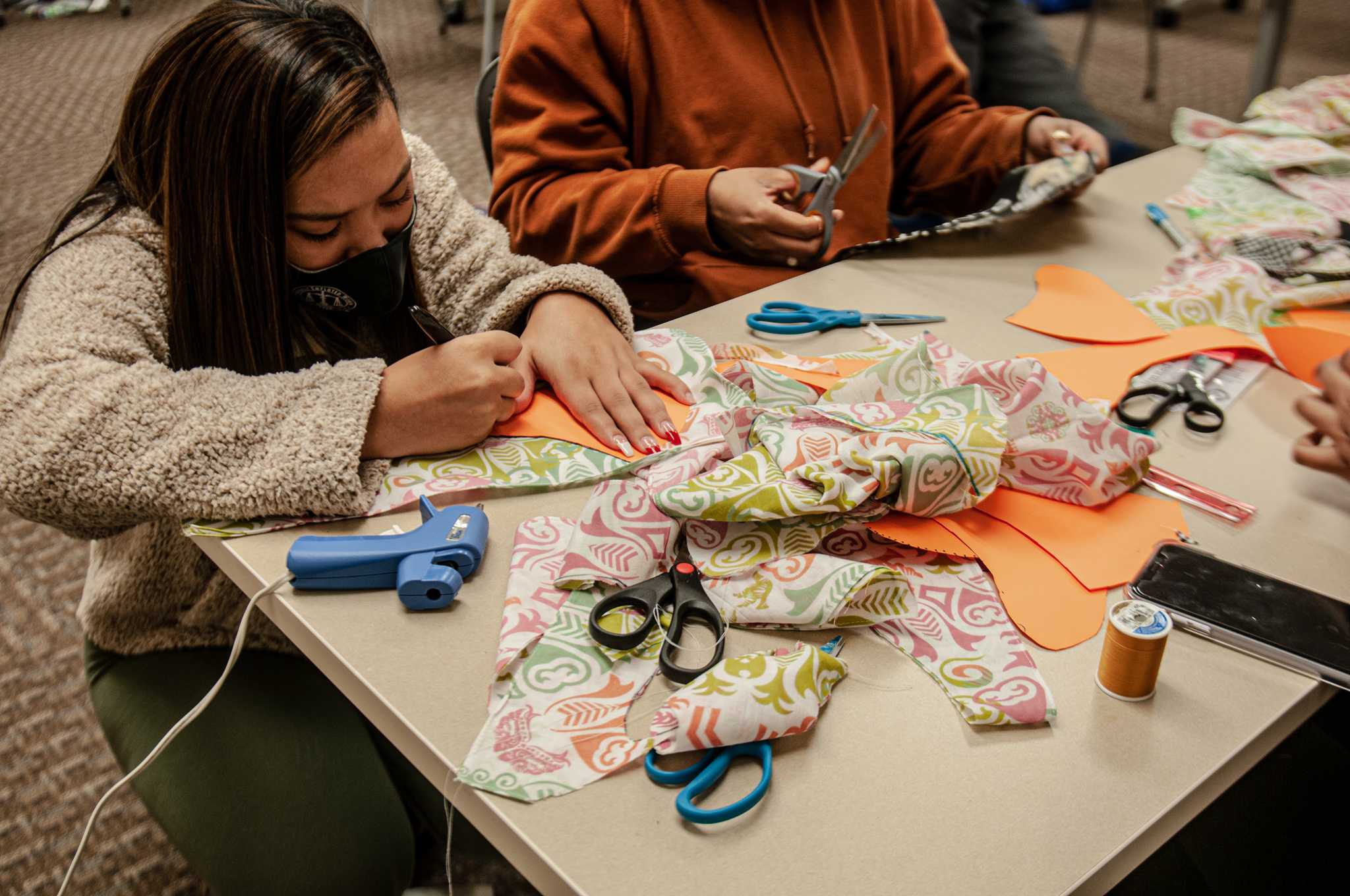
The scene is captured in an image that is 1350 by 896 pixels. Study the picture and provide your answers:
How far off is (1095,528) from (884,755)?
0.27 meters

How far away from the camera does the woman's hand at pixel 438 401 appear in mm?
772

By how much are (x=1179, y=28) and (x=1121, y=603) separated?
14.8ft

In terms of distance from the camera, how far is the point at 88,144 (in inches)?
122

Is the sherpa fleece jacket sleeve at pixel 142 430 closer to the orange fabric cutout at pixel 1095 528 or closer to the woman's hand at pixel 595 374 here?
the woman's hand at pixel 595 374

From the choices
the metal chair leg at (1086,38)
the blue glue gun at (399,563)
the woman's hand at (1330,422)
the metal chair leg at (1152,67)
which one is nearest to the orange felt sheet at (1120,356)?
the woman's hand at (1330,422)

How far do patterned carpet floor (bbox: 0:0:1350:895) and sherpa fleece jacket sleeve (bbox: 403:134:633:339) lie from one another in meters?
0.12

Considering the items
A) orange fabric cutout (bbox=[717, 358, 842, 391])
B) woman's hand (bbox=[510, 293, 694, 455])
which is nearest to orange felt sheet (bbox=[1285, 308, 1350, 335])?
orange fabric cutout (bbox=[717, 358, 842, 391])

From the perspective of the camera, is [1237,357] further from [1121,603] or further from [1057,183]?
[1121,603]

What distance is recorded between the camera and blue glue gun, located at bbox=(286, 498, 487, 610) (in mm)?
641

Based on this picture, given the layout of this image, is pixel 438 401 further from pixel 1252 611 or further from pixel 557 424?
pixel 1252 611

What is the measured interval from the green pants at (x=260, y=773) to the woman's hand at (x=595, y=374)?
0.34 meters

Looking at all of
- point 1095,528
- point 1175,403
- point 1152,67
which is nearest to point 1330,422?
point 1175,403

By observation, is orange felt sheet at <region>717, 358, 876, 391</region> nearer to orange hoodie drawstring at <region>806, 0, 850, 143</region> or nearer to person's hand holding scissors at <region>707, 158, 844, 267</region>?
person's hand holding scissors at <region>707, 158, 844, 267</region>

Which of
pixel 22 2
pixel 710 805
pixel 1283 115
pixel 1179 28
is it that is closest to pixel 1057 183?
pixel 1283 115
